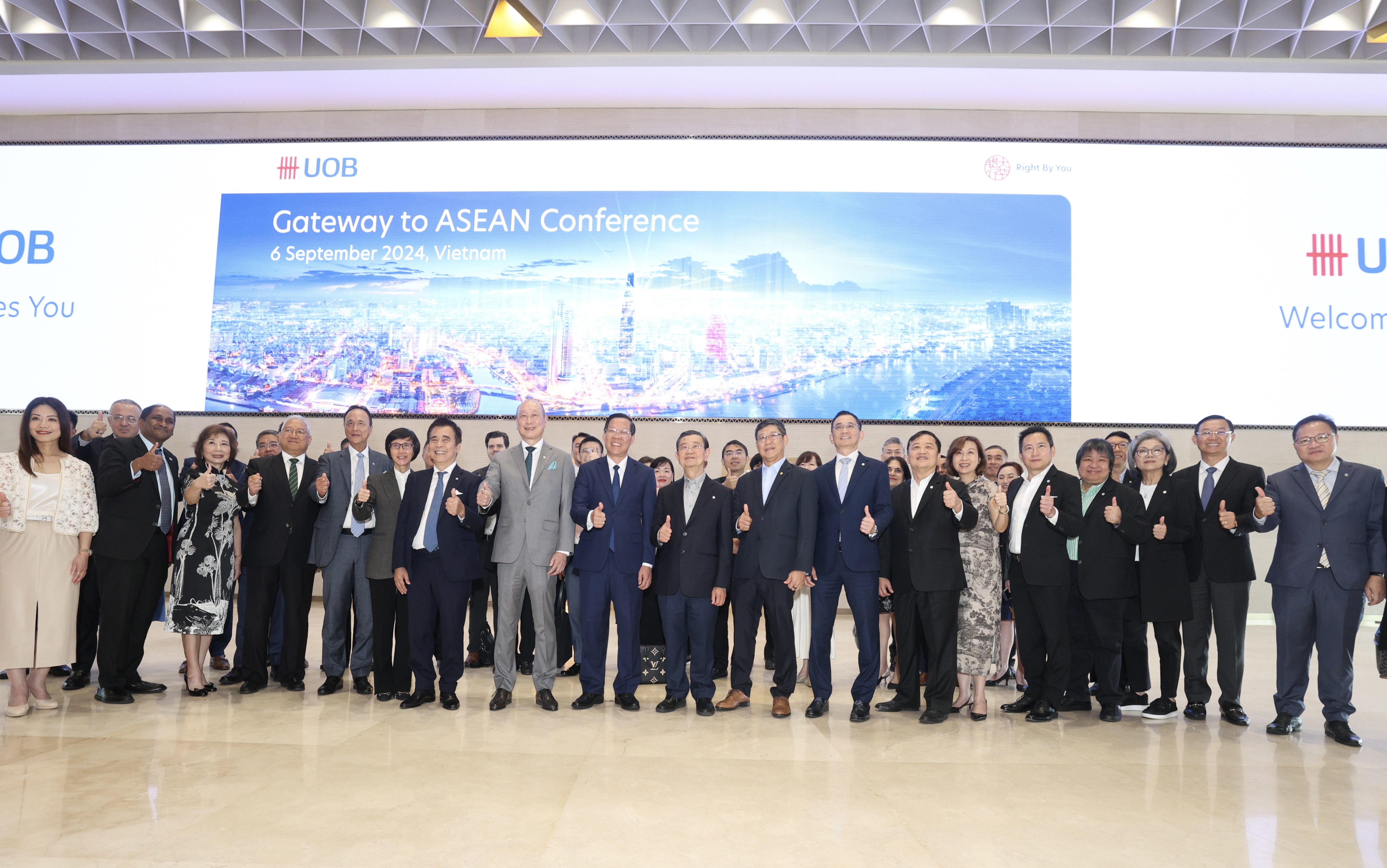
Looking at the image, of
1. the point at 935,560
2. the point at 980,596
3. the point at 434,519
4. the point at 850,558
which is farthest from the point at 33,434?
the point at 980,596

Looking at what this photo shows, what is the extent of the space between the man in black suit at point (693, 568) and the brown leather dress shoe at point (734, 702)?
12 centimetres

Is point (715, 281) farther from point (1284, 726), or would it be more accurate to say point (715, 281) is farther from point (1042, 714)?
point (1284, 726)

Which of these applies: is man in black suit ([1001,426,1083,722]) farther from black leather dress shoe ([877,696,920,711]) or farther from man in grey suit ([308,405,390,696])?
man in grey suit ([308,405,390,696])

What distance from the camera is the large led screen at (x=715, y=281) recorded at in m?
8.71

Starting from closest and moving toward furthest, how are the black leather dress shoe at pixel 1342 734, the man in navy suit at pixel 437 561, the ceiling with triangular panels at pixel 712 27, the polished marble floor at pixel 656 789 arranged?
1. the polished marble floor at pixel 656 789
2. the black leather dress shoe at pixel 1342 734
3. the man in navy suit at pixel 437 561
4. the ceiling with triangular panels at pixel 712 27

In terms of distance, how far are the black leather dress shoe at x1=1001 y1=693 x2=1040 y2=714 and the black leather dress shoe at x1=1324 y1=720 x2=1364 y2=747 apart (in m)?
1.37

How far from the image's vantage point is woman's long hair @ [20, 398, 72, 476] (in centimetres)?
440

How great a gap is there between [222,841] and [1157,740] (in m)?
4.13

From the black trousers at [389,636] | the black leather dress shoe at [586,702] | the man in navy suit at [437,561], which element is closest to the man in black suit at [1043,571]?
the black leather dress shoe at [586,702]

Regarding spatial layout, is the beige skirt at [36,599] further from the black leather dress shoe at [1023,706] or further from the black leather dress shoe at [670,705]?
the black leather dress shoe at [1023,706]

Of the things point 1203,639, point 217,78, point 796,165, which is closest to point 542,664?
point 1203,639

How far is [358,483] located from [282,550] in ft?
1.93

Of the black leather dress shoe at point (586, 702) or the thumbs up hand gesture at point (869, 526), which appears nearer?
the thumbs up hand gesture at point (869, 526)

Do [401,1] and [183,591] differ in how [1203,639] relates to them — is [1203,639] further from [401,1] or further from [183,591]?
[401,1]
